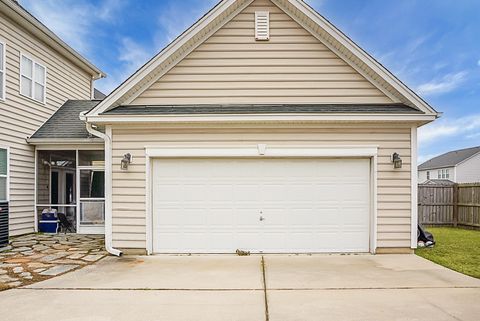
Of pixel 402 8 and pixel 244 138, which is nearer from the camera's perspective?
pixel 244 138

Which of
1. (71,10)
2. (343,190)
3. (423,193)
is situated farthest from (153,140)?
(71,10)

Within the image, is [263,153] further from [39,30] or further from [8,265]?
[39,30]

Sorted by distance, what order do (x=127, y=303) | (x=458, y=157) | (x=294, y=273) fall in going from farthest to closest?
(x=458, y=157), (x=294, y=273), (x=127, y=303)

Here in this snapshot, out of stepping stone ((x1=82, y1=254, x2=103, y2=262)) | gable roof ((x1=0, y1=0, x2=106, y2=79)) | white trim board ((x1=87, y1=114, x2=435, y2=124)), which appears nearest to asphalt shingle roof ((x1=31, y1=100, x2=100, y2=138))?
gable roof ((x1=0, y1=0, x2=106, y2=79))

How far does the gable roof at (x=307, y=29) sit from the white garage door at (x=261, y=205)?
66.9 inches

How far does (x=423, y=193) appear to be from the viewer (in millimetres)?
13641

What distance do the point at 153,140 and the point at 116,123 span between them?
0.86 m

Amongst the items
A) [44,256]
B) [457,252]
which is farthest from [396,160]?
[44,256]

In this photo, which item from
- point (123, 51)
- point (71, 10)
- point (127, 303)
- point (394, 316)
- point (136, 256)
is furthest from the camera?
point (123, 51)

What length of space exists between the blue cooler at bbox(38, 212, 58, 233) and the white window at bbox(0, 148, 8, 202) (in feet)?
4.25

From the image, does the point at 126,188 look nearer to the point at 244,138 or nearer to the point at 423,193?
the point at 244,138

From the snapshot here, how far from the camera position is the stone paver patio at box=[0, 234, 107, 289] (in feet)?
19.7

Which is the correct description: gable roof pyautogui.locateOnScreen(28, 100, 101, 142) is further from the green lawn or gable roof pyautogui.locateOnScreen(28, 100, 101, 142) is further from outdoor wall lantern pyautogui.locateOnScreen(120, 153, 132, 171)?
the green lawn

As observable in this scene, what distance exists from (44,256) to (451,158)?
126ft
